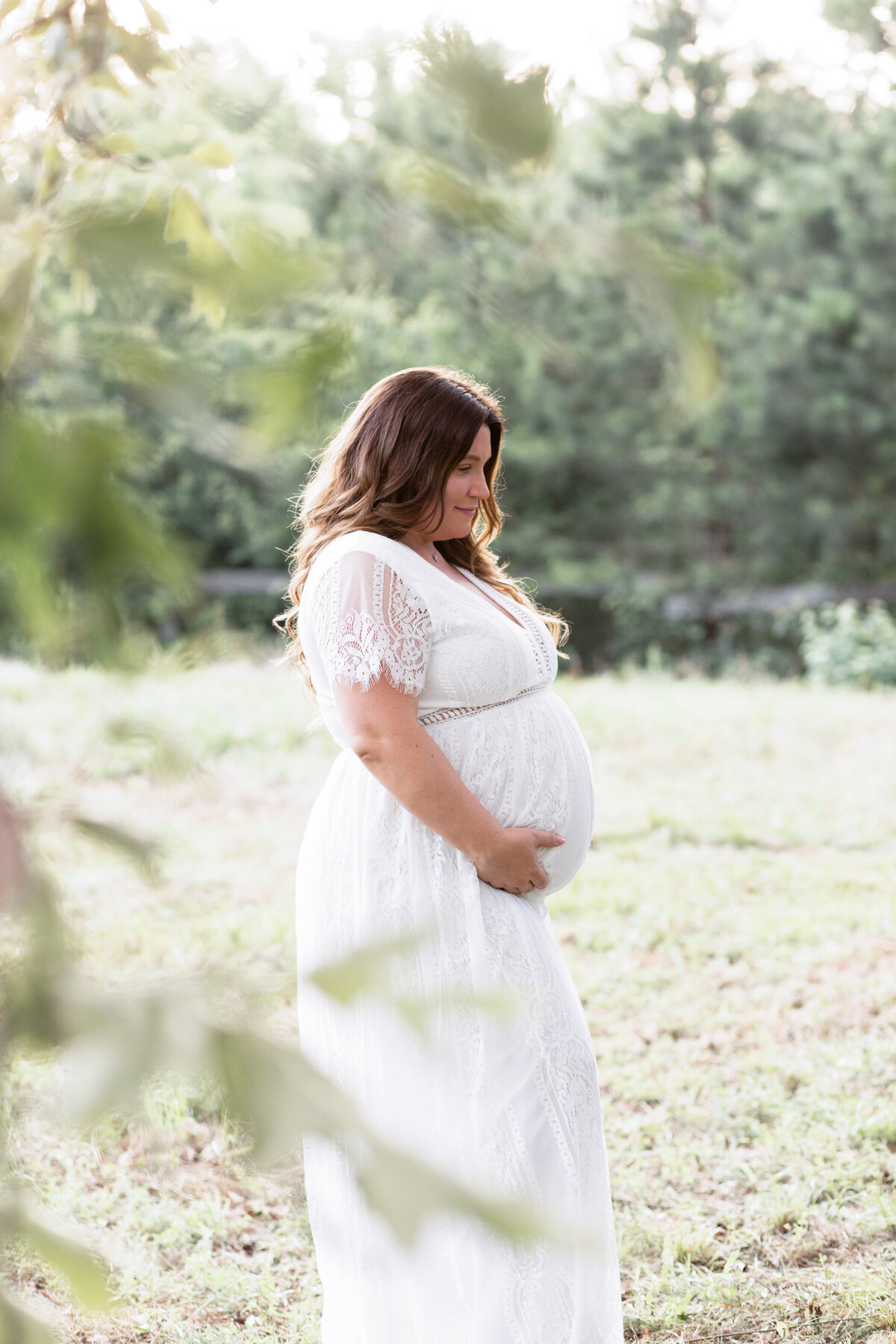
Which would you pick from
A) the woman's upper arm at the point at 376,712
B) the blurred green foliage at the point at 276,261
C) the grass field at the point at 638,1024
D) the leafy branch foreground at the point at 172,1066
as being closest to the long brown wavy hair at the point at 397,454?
the woman's upper arm at the point at 376,712

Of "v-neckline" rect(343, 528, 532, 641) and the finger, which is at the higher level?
"v-neckline" rect(343, 528, 532, 641)

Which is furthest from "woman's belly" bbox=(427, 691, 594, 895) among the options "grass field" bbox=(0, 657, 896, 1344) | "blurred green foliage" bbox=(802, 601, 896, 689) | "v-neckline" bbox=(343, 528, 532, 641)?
"blurred green foliage" bbox=(802, 601, 896, 689)

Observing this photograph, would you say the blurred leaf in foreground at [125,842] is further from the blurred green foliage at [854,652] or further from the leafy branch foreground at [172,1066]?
the blurred green foliage at [854,652]

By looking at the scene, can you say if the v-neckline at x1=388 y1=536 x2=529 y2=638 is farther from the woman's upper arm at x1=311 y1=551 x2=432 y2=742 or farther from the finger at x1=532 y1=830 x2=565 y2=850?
the finger at x1=532 y1=830 x2=565 y2=850

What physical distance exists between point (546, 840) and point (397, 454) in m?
0.67

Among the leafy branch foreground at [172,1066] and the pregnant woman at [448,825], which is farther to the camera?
the pregnant woman at [448,825]

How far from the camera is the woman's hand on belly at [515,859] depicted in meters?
1.78

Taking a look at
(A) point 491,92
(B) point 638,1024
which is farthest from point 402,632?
(B) point 638,1024

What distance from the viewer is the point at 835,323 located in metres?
13.0

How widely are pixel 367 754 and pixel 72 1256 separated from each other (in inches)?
47.1

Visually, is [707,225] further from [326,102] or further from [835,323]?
[326,102]

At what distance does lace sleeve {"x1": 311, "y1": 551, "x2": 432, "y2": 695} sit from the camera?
66.5 inches

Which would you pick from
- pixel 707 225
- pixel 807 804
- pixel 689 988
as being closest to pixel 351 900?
pixel 689 988

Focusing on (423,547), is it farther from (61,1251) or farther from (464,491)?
(61,1251)
